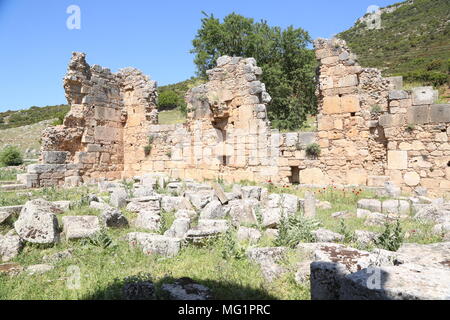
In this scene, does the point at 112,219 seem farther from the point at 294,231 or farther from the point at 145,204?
the point at 294,231

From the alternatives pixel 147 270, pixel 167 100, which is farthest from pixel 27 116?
pixel 147 270

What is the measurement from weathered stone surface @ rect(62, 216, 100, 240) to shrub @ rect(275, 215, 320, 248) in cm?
276

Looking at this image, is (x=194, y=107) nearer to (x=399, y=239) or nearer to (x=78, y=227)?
(x=78, y=227)

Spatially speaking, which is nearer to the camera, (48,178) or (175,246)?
→ (175,246)

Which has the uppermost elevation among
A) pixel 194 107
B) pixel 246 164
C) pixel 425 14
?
pixel 425 14

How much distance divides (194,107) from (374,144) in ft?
20.6

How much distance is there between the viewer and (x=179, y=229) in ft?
17.7

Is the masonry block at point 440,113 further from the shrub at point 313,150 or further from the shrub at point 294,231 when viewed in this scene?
the shrub at point 294,231

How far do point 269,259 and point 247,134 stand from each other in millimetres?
7392

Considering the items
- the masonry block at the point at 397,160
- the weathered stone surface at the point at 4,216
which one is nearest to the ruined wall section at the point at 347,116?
the masonry block at the point at 397,160
